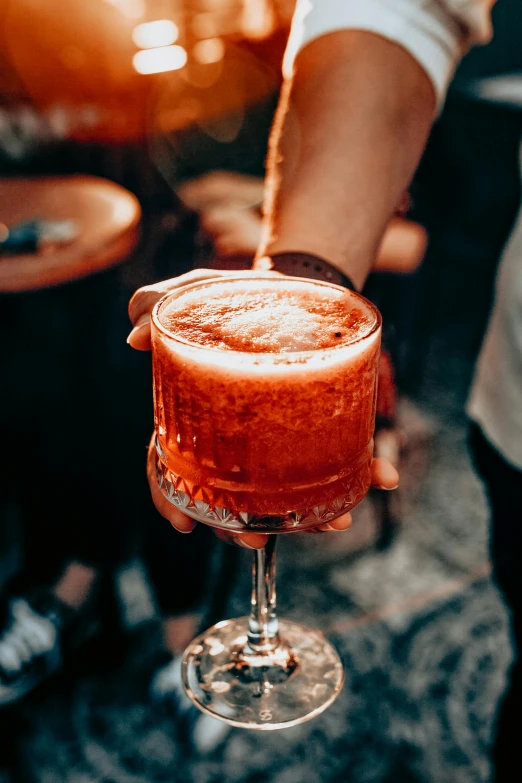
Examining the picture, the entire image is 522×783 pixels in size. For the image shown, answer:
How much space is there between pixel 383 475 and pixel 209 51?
6.02 meters

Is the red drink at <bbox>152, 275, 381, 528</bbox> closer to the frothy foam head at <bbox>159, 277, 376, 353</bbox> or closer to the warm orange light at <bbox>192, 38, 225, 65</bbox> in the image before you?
the frothy foam head at <bbox>159, 277, 376, 353</bbox>

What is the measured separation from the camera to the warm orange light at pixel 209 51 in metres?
6.12

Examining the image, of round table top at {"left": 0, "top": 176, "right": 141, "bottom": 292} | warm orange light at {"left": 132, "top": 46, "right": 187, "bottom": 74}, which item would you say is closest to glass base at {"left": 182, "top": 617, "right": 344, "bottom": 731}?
round table top at {"left": 0, "top": 176, "right": 141, "bottom": 292}

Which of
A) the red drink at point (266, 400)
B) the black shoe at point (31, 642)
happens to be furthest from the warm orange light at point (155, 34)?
the red drink at point (266, 400)

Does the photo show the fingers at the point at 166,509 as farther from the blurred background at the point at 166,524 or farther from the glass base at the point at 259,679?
the blurred background at the point at 166,524

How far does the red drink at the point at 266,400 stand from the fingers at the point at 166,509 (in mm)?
62

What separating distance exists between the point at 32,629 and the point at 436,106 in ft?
6.04

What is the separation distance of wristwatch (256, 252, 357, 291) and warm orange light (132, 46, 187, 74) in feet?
16.0

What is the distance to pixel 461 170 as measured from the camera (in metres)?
3.84

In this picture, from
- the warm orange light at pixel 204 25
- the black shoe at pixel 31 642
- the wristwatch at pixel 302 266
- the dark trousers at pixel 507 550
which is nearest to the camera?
the wristwatch at pixel 302 266

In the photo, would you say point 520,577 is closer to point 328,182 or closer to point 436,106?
point 328,182

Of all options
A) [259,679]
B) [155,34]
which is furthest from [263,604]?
[155,34]

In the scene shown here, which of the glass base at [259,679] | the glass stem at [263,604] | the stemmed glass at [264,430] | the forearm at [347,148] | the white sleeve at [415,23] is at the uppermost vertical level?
the white sleeve at [415,23]

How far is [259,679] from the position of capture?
1.18 metres
